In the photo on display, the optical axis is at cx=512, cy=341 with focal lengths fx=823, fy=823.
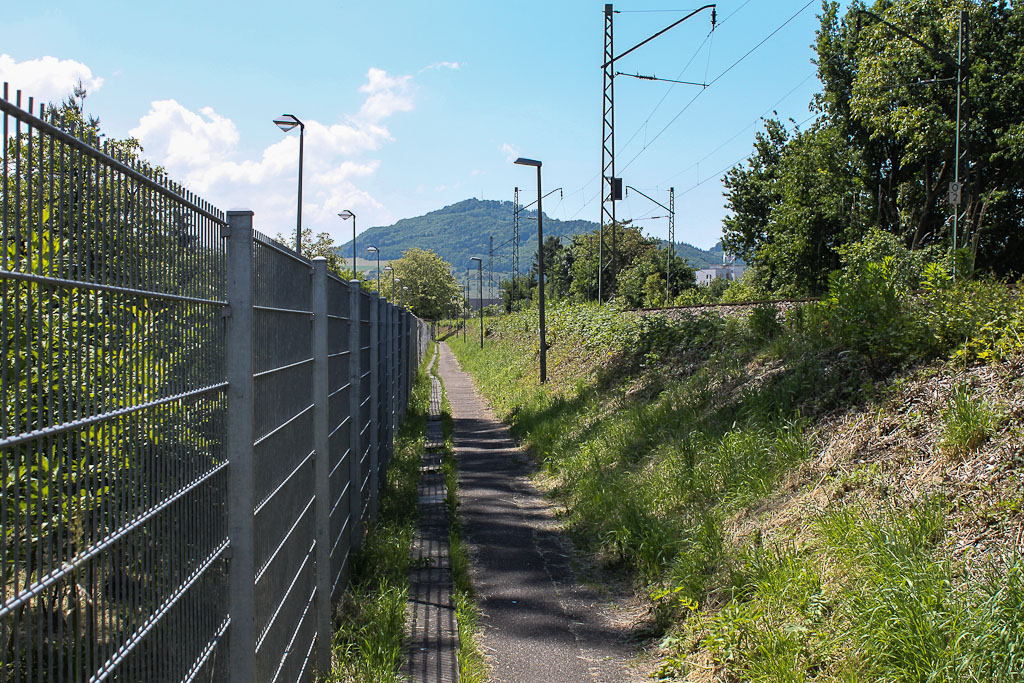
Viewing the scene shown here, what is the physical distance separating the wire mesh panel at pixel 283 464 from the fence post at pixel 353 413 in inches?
76.5

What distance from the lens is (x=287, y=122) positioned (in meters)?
16.8

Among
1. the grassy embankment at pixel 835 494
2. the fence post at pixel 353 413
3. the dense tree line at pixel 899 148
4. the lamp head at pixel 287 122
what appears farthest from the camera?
the dense tree line at pixel 899 148

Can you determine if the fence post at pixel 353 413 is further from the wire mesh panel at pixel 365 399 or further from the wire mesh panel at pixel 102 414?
the wire mesh panel at pixel 102 414

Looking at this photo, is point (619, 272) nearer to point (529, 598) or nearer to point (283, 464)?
point (529, 598)

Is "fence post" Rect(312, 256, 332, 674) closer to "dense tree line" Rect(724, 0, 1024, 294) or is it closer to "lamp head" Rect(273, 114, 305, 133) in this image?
"lamp head" Rect(273, 114, 305, 133)

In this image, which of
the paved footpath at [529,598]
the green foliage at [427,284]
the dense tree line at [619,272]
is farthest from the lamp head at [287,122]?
the green foliage at [427,284]

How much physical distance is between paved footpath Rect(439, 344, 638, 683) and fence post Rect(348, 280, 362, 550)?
1.11 meters

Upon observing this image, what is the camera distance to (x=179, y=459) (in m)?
2.16

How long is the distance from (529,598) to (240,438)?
4.13 meters

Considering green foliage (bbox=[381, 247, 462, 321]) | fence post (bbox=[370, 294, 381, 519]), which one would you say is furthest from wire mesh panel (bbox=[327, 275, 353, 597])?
green foliage (bbox=[381, 247, 462, 321])

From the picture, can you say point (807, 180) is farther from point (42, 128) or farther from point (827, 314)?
point (42, 128)

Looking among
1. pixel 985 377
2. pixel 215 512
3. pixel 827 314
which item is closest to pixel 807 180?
pixel 827 314

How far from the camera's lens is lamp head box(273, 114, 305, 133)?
54.6 feet

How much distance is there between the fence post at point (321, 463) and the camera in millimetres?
4379
